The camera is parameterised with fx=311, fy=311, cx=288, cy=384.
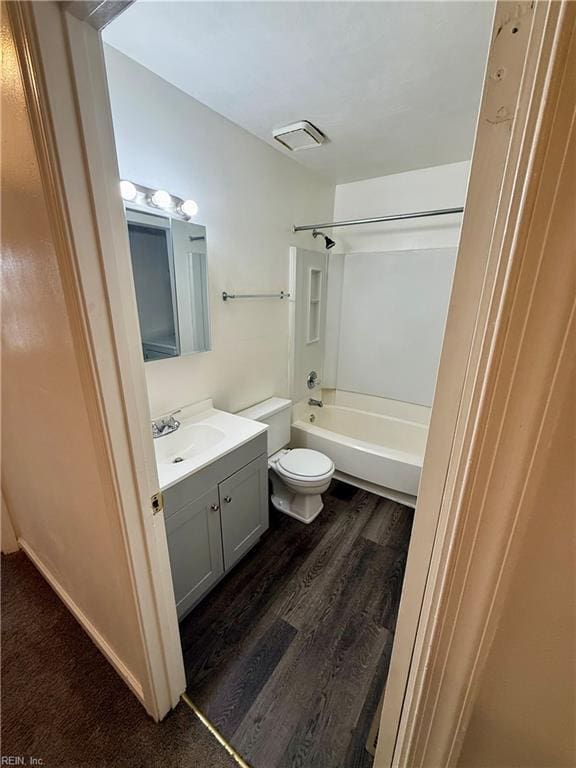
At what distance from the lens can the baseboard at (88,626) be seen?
121 centimetres

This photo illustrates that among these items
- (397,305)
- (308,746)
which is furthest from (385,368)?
(308,746)

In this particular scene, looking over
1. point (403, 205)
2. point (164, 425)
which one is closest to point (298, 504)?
point (164, 425)

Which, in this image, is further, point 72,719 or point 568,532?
point 72,719

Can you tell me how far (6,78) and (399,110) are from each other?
1700 millimetres

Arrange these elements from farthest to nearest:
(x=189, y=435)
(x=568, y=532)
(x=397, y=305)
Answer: (x=397, y=305)
(x=189, y=435)
(x=568, y=532)

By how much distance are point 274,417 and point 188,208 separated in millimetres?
1375

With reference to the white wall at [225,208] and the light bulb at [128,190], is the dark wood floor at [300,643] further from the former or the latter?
the light bulb at [128,190]

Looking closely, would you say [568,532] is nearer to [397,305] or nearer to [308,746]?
[308,746]

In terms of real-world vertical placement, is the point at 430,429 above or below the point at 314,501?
above

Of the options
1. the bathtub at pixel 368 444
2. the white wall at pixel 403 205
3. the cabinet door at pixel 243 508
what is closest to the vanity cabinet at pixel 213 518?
the cabinet door at pixel 243 508

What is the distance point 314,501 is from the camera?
2.23m

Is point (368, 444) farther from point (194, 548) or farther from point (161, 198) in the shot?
point (161, 198)

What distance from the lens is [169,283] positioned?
1.64 meters

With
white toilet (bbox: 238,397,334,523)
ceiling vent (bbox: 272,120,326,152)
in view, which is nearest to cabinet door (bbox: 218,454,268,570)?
white toilet (bbox: 238,397,334,523)
